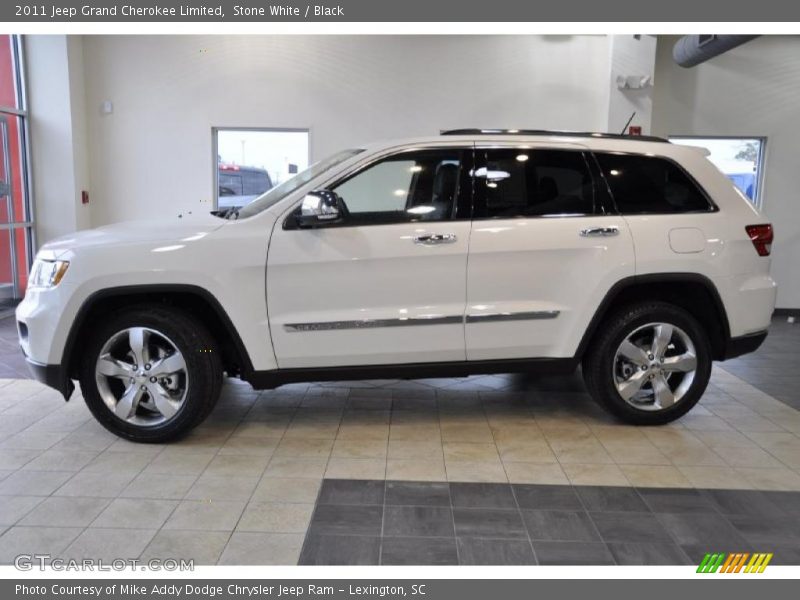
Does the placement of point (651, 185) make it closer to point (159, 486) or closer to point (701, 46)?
point (159, 486)

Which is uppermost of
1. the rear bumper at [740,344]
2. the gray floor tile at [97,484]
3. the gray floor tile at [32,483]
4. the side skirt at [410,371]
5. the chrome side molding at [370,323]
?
the chrome side molding at [370,323]

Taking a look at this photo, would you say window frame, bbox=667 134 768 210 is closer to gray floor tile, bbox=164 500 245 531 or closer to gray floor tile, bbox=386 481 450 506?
gray floor tile, bbox=386 481 450 506

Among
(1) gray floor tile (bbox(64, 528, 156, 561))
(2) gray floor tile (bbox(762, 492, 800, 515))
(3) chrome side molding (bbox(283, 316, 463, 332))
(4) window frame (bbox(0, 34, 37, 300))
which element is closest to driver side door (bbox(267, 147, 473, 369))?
(3) chrome side molding (bbox(283, 316, 463, 332))

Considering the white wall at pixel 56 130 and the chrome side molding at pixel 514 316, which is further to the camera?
the white wall at pixel 56 130

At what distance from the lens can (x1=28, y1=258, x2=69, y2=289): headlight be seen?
384 centimetres

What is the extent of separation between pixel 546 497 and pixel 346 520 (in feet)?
3.51

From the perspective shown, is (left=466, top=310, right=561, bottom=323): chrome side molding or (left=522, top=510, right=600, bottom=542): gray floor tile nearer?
(left=522, top=510, right=600, bottom=542): gray floor tile

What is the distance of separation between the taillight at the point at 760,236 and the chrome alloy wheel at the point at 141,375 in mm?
3778

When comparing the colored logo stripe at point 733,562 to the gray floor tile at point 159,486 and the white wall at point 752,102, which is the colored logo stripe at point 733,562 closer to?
the gray floor tile at point 159,486

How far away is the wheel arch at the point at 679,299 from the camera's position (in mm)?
4191

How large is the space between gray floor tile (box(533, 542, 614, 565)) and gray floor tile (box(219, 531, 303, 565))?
109 cm

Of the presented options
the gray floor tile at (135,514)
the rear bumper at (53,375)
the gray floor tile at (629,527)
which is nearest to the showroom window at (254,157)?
the rear bumper at (53,375)

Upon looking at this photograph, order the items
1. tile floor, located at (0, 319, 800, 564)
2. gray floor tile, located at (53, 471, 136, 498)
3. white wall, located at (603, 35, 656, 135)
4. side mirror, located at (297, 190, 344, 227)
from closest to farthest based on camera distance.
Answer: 1. tile floor, located at (0, 319, 800, 564)
2. gray floor tile, located at (53, 471, 136, 498)
3. side mirror, located at (297, 190, 344, 227)
4. white wall, located at (603, 35, 656, 135)

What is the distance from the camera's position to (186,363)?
12.8 ft
